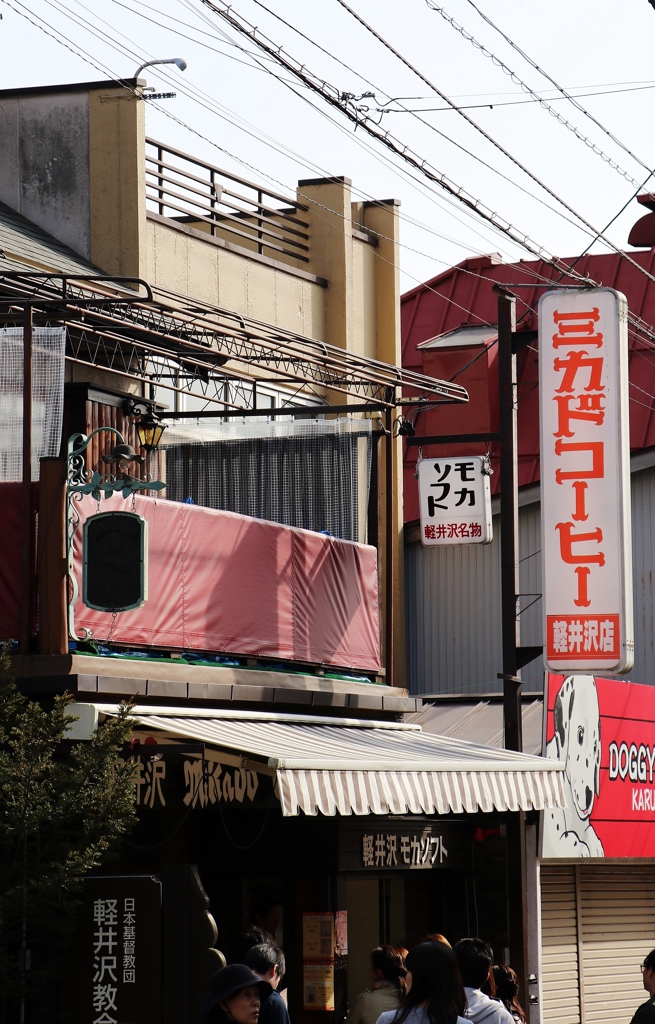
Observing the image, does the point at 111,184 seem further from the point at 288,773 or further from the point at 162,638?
the point at 288,773

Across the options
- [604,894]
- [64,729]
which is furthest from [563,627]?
[64,729]

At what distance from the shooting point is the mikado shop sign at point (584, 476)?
15477 mm

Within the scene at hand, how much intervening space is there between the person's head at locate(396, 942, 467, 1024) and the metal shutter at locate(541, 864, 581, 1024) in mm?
10498

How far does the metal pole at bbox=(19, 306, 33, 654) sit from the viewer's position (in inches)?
446

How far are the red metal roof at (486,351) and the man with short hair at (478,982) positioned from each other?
1126cm

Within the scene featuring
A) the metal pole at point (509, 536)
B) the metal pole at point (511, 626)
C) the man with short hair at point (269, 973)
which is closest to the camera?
the man with short hair at point (269, 973)

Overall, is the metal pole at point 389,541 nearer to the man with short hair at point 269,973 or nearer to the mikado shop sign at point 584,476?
the mikado shop sign at point 584,476

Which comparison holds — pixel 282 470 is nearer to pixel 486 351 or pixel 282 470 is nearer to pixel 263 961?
pixel 486 351

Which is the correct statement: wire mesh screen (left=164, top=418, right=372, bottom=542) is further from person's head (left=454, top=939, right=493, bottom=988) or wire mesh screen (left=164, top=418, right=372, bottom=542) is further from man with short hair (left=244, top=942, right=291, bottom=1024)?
person's head (left=454, top=939, right=493, bottom=988)

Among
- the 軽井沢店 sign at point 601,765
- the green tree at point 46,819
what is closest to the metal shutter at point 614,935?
the 軽井沢店 sign at point 601,765

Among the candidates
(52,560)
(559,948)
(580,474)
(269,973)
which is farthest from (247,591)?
(559,948)

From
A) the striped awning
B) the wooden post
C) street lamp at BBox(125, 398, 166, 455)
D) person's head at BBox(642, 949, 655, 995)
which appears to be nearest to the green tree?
the striped awning

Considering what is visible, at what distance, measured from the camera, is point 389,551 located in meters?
16.1

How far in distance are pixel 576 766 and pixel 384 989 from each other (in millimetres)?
6031
